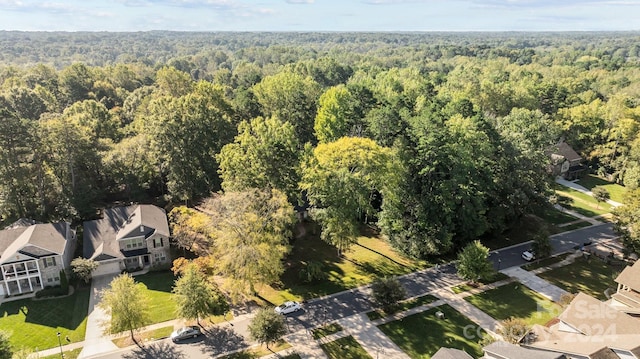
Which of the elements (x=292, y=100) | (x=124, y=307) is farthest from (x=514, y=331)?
(x=292, y=100)

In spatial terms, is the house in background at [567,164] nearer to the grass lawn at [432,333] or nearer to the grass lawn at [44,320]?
the grass lawn at [432,333]

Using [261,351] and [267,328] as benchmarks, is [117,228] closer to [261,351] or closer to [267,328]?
[261,351]

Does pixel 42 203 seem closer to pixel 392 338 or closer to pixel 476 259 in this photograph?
pixel 392 338

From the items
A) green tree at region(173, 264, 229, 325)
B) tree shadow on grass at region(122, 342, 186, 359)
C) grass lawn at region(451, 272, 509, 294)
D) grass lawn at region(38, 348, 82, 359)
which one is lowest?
grass lawn at region(451, 272, 509, 294)

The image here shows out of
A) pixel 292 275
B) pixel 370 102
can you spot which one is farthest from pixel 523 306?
pixel 370 102


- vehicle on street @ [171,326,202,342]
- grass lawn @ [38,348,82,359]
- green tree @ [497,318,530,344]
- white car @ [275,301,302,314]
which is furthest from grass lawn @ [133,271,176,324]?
green tree @ [497,318,530,344]

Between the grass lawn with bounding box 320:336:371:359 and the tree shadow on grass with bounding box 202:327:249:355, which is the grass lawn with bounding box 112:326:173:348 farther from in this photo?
the grass lawn with bounding box 320:336:371:359
